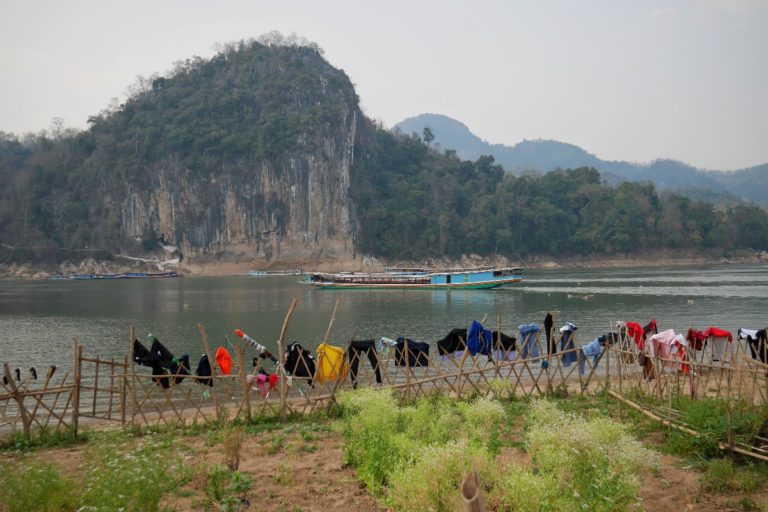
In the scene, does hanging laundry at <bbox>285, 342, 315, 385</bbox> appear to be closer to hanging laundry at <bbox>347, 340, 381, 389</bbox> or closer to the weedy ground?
hanging laundry at <bbox>347, 340, 381, 389</bbox>

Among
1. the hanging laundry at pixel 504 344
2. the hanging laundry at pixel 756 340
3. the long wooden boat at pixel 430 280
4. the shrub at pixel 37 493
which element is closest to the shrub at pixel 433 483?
the shrub at pixel 37 493

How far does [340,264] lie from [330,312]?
54.5 metres

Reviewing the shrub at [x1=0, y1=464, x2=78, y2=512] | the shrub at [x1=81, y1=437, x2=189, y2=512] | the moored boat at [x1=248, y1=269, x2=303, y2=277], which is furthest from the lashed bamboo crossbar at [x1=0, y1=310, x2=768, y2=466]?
the moored boat at [x1=248, y1=269, x2=303, y2=277]

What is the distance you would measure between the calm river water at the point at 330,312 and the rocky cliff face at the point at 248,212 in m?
38.6

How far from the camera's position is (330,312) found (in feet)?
124

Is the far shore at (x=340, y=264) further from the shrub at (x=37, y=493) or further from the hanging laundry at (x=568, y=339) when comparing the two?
the shrub at (x=37, y=493)

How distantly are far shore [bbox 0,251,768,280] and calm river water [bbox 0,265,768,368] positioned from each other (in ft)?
124

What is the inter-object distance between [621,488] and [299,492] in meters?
3.85

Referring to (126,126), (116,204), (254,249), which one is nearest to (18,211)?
(116,204)

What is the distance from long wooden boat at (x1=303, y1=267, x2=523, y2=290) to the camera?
5503 cm

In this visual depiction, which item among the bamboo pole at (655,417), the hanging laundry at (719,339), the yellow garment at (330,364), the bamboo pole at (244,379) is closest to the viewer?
the bamboo pole at (655,417)

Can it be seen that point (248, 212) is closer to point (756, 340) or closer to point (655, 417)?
point (756, 340)

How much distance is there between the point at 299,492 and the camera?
7.09 meters

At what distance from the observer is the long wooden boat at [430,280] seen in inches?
2167
